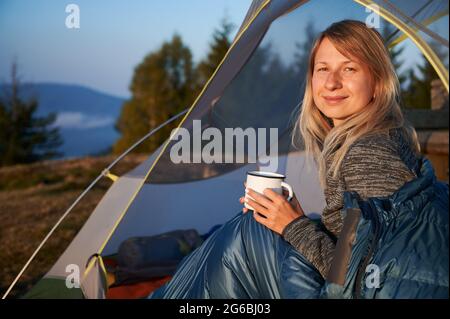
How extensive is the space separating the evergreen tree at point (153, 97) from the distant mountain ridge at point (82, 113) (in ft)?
30.2

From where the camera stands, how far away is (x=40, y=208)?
541cm

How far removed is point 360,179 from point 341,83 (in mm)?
381

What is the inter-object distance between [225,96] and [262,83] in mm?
249

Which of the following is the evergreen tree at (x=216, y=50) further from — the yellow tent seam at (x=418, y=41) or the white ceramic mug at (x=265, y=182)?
the white ceramic mug at (x=265, y=182)

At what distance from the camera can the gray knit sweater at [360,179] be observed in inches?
50.4

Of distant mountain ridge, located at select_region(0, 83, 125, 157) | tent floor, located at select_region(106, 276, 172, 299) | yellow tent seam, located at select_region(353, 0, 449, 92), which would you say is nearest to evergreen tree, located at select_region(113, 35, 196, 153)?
distant mountain ridge, located at select_region(0, 83, 125, 157)

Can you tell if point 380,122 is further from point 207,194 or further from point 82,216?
point 82,216

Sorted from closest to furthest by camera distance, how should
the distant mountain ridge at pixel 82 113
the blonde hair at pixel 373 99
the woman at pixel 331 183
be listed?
the woman at pixel 331 183 < the blonde hair at pixel 373 99 < the distant mountain ridge at pixel 82 113

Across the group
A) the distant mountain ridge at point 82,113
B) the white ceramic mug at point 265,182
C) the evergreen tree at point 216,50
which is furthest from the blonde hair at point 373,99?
the distant mountain ridge at point 82,113

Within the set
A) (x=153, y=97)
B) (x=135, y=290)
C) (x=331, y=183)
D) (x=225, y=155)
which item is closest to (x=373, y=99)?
(x=331, y=183)

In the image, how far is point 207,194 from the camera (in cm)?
271

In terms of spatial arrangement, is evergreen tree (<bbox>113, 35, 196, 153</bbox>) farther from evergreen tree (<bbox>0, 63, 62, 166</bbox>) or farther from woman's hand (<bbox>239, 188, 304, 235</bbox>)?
woman's hand (<bbox>239, 188, 304, 235</bbox>)

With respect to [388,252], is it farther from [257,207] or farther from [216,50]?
[216,50]
